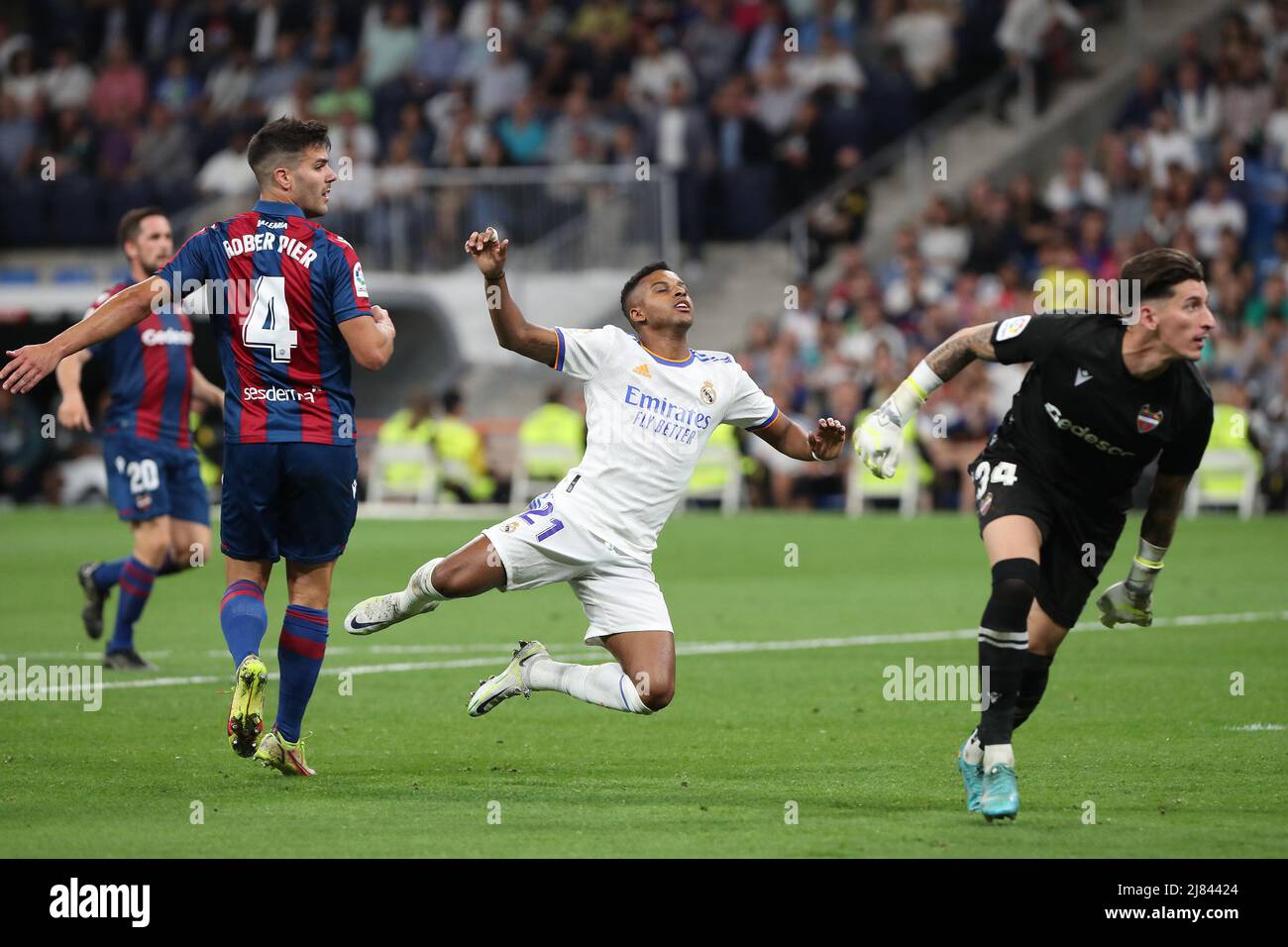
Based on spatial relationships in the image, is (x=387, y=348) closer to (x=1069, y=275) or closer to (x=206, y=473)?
(x=1069, y=275)

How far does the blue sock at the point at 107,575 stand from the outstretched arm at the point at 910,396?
624 centimetres

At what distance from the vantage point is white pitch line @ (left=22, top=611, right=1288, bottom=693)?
12.1m

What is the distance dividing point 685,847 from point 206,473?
23.0 meters

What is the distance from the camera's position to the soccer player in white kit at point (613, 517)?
8.77m

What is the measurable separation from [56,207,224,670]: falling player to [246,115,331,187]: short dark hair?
3.94m

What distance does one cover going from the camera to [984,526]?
8.17 metres

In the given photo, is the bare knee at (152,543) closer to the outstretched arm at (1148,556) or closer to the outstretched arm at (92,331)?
the outstretched arm at (92,331)

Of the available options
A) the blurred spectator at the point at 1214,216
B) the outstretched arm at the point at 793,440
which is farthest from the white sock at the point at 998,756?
the blurred spectator at the point at 1214,216

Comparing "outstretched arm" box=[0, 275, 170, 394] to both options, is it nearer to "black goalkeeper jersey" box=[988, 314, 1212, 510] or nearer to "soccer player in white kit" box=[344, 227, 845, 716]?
"soccer player in white kit" box=[344, 227, 845, 716]

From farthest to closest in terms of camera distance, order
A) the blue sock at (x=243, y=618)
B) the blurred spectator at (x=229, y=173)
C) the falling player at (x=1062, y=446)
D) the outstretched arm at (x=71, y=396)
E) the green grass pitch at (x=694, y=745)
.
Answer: the blurred spectator at (x=229, y=173), the outstretched arm at (x=71, y=396), the blue sock at (x=243, y=618), the falling player at (x=1062, y=446), the green grass pitch at (x=694, y=745)

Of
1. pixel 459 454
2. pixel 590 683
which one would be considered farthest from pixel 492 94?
pixel 590 683

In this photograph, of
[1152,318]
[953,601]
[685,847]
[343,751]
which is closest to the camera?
[685,847]

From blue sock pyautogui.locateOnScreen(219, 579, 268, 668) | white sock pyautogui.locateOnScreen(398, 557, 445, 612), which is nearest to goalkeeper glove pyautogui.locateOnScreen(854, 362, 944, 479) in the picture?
white sock pyautogui.locateOnScreen(398, 557, 445, 612)

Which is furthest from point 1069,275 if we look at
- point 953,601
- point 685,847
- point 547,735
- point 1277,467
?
point 685,847
